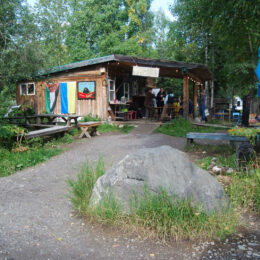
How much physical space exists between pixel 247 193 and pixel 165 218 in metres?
1.42

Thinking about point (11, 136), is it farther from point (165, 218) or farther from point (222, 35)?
point (222, 35)

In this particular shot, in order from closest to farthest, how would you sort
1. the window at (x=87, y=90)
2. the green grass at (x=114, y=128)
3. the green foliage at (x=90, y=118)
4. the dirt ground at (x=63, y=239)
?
the dirt ground at (x=63, y=239), the green grass at (x=114, y=128), the green foliage at (x=90, y=118), the window at (x=87, y=90)

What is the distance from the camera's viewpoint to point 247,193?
3.65 meters

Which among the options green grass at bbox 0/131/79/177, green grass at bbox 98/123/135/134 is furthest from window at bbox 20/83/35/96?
green grass at bbox 0/131/79/177

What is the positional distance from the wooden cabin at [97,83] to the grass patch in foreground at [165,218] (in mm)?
9554

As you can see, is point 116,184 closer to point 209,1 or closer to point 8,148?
point 8,148

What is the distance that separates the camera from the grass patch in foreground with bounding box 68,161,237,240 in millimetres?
2934

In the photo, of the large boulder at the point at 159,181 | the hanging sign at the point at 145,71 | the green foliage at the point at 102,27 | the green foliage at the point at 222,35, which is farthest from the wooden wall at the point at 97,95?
the green foliage at the point at 102,27

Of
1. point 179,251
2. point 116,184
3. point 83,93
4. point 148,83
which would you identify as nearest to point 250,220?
point 179,251

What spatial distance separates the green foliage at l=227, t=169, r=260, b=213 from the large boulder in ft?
1.35

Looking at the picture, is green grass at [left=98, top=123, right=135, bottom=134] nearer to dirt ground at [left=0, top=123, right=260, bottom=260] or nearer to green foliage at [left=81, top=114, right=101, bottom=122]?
green foliage at [left=81, top=114, right=101, bottom=122]

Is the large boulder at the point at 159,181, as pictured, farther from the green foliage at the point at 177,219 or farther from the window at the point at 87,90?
the window at the point at 87,90

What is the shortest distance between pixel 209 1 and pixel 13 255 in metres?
7.82

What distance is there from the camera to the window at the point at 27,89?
56.3 feet
